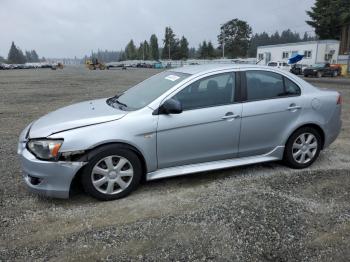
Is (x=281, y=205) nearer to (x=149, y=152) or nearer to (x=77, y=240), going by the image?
(x=149, y=152)

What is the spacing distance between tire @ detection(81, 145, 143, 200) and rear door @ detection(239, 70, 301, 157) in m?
1.56

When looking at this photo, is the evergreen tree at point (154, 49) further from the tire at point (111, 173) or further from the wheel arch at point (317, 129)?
the tire at point (111, 173)

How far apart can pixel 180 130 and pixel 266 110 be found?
1.33 meters

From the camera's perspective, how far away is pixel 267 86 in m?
4.79

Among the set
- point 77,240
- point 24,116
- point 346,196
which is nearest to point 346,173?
point 346,196

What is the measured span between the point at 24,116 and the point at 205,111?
24.0 ft

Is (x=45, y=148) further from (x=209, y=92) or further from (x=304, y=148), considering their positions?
(x=304, y=148)

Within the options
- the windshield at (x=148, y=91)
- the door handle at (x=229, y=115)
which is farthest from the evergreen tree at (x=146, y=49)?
the door handle at (x=229, y=115)

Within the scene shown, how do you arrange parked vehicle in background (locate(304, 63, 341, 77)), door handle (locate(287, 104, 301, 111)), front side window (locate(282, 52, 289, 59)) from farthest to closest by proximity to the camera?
front side window (locate(282, 52, 289, 59))
parked vehicle in background (locate(304, 63, 341, 77))
door handle (locate(287, 104, 301, 111))

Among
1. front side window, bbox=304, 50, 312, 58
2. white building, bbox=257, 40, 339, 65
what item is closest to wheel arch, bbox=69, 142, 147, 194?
white building, bbox=257, 40, 339, 65

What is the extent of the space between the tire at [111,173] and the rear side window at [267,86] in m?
1.87

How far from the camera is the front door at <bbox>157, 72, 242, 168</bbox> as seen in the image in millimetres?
4156

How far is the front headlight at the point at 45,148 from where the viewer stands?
369cm

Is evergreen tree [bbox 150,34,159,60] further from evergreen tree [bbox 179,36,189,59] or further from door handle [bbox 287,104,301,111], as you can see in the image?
door handle [bbox 287,104,301,111]
